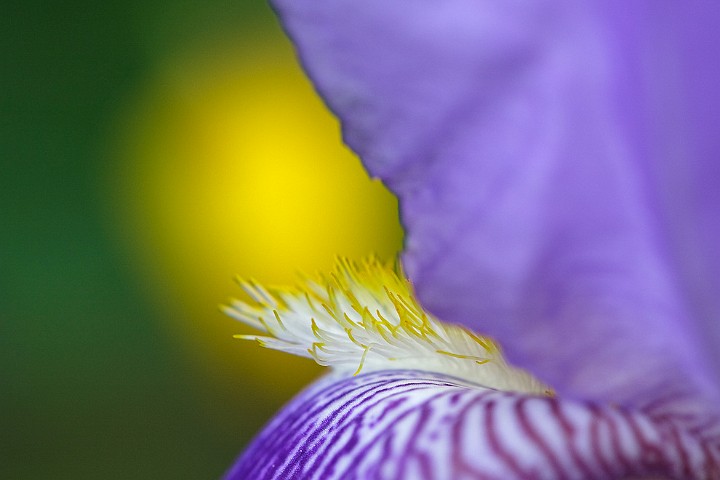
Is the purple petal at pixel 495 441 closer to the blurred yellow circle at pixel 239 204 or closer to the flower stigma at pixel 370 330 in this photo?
the flower stigma at pixel 370 330

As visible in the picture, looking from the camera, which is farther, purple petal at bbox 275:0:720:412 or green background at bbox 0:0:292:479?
green background at bbox 0:0:292:479

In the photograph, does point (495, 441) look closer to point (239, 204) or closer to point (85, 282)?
point (239, 204)

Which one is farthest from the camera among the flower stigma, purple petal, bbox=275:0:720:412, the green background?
the green background

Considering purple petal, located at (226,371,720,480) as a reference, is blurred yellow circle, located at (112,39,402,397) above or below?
above

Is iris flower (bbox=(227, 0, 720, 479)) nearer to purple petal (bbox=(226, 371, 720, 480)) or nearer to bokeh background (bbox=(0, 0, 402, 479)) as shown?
purple petal (bbox=(226, 371, 720, 480))

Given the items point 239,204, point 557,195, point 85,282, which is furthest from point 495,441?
point 85,282

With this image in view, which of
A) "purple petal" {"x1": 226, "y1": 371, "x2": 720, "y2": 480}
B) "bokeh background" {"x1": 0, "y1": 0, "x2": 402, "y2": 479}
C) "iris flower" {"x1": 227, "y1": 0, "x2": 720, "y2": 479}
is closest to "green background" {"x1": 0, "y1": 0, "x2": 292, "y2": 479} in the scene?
"bokeh background" {"x1": 0, "y1": 0, "x2": 402, "y2": 479}

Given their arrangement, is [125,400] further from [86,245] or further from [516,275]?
[516,275]
